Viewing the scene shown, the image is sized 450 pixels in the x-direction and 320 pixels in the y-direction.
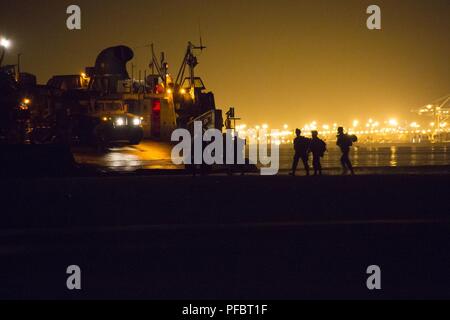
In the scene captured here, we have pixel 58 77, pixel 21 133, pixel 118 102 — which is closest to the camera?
pixel 21 133

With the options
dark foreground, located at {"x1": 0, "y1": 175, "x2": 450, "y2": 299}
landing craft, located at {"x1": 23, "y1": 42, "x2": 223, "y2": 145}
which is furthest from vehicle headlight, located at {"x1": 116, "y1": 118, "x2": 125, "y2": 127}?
dark foreground, located at {"x1": 0, "y1": 175, "x2": 450, "y2": 299}

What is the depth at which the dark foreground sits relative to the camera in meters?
8.26

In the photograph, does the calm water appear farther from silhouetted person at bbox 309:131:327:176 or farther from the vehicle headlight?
the vehicle headlight

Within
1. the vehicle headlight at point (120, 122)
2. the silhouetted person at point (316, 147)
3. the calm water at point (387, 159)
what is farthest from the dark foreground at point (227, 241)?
the vehicle headlight at point (120, 122)

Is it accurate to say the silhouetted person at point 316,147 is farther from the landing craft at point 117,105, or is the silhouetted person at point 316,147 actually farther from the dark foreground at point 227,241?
the landing craft at point 117,105

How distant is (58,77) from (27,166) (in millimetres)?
23647

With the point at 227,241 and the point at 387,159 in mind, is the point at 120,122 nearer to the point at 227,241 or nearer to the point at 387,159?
the point at 387,159

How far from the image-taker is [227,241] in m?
11.4

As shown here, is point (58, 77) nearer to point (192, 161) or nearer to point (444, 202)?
point (192, 161)

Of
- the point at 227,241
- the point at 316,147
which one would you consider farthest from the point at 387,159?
the point at 227,241

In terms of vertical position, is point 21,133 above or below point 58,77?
below

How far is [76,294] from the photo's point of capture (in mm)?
7945

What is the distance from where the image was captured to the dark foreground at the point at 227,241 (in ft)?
27.1
